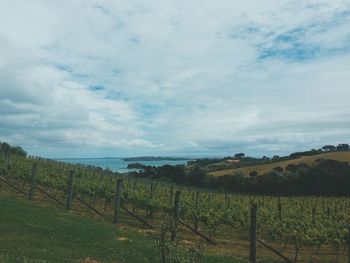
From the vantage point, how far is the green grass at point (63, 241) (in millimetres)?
13625

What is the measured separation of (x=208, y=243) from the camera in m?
23.5

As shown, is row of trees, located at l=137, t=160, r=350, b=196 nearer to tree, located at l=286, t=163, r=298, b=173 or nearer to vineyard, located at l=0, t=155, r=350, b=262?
tree, located at l=286, t=163, r=298, b=173

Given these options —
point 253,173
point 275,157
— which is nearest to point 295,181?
point 253,173

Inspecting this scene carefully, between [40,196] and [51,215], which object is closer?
[51,215]

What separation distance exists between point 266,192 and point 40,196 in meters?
58.4

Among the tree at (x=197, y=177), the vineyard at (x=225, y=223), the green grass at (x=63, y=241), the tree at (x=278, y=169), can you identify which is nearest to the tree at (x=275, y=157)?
the tree at (x=278, y=169)

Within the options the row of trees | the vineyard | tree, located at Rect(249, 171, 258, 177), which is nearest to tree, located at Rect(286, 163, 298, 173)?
the row of trees

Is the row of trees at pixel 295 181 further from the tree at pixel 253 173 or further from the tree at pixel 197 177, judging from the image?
the tree at pixel 253 173

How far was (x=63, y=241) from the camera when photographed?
16266 millimetres

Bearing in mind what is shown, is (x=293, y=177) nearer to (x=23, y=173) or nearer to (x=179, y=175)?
(x=179, y=175)

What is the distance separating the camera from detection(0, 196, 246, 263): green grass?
1362cm

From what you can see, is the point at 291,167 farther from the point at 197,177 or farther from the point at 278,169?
the point at 197,177

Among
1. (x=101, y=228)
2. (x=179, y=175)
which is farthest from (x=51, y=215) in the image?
(x=179, y=175)

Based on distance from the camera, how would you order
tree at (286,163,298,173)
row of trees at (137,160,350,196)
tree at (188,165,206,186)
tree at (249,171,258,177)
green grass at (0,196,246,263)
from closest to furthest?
green grass at (0,196,246,263) < row of trees at (137,160,350,196) < tree at (286,163,298,173) < tree at (249,171,258,177) < tree at (188,165,206,186)
